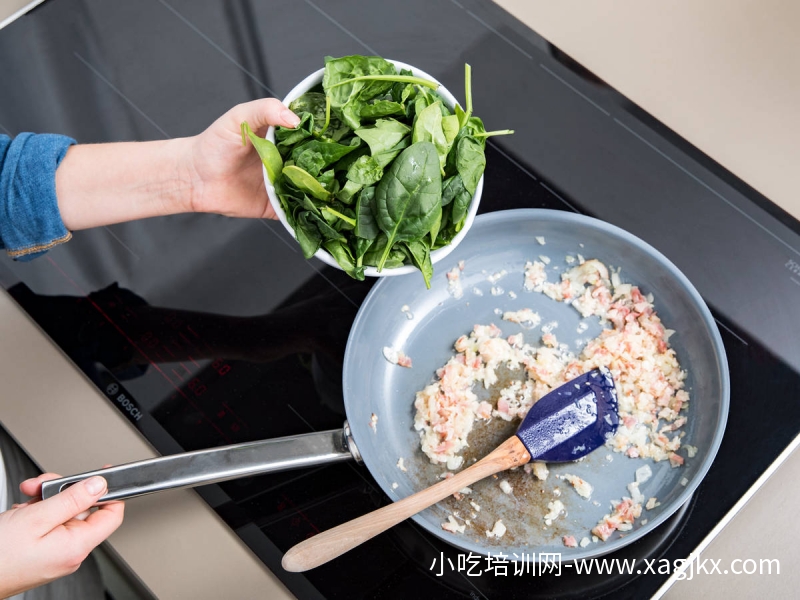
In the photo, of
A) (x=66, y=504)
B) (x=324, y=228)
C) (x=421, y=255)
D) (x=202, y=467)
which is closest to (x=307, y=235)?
(x=324, y=228)

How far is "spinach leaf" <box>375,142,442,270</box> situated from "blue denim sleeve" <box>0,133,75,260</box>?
1.66 feet

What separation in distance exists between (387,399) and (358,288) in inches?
7.2

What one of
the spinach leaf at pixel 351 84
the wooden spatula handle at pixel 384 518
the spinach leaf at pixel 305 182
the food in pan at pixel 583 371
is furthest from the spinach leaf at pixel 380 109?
the wooden spatula handle at pixel 384 518

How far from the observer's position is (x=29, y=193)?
3.10 feet

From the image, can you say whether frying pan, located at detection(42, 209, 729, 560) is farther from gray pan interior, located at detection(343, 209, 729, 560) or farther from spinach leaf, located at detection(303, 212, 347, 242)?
spinach leaf, located at detection(303, 212, 347, 242)

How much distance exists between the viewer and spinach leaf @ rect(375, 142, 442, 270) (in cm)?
78

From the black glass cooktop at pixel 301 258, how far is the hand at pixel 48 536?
7.0 inches

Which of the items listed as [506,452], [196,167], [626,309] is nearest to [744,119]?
[626,309]

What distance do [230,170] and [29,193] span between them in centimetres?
28

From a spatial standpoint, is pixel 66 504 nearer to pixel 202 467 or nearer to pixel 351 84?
pixel 202 467

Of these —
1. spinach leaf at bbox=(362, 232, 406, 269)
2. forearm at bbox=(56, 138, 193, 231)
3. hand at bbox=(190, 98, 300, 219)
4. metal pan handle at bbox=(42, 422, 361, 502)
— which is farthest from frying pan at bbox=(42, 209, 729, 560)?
forearm at bbox=(56, 138, 193, 231)

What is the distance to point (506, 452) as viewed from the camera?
911 millimetres

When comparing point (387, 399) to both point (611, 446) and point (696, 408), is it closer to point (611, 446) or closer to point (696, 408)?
point (611, 446)

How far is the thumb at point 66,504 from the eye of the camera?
80cm
